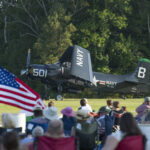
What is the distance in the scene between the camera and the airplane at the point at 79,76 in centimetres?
2598

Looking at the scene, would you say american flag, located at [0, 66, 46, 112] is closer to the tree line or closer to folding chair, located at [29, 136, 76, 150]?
folding chair, located at [29, 136, 76, 150]

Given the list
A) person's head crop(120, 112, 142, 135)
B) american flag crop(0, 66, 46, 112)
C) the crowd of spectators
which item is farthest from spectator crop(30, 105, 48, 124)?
person's head crop(120, 112, 142, 135)

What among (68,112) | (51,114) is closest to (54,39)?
(68,112)

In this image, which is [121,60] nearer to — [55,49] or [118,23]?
[118,23]

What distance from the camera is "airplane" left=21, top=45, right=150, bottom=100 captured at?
2598 centimetres

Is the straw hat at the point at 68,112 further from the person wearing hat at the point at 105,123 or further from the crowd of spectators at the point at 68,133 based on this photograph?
the person wearing hat at the point at 105,123

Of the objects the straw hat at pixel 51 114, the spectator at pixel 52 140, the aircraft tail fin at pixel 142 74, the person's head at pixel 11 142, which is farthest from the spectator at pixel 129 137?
the aircraft tail fin at pixel 142 74

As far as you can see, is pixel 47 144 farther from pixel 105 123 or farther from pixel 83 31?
pixel 83 31

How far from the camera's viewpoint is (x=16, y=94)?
8570 mm

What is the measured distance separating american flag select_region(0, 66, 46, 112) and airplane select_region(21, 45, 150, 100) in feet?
54.2

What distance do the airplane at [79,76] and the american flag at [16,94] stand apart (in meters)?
16.5

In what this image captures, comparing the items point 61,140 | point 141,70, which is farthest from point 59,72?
point 61,140

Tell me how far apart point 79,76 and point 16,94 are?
56.2ft

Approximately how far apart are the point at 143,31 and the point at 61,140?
44.0 m
